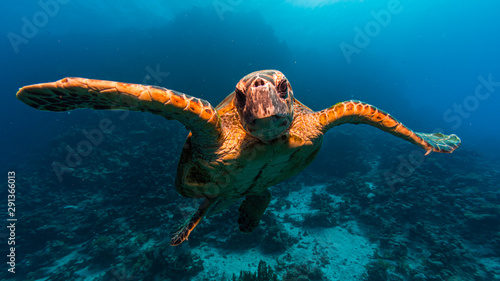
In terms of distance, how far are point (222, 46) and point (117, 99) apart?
→ 36.5 metres

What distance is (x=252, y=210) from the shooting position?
4117 mm

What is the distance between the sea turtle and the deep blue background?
59.5 ft

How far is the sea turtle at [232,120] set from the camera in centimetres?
148

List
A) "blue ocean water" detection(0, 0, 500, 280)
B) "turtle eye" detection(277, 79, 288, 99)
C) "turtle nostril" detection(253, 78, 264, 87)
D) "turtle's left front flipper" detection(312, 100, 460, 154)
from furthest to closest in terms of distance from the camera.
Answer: "blue ocean water" detection(0, 0, 500, 280) < "turtle's left front flipper" detection(312, 100, 460, 154) < "turtle eye" detection(277, 79, 288, 99) < "turtle nostril" detection(253, 78, 264, 87)

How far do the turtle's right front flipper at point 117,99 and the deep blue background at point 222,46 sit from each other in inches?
713

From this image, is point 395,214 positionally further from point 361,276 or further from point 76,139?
point 76,139

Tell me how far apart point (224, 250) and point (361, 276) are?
431 centimetres

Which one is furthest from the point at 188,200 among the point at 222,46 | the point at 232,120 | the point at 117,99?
the point at 222,46

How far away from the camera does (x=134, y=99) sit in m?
1.53

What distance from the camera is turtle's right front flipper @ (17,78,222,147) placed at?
1.43 m

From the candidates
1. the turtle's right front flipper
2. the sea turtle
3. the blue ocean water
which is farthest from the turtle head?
the blue ocean water

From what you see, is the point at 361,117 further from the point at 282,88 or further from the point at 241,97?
the point at 241,97

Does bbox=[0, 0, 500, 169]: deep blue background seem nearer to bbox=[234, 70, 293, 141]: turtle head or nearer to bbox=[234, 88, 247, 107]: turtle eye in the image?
bbox=[234, 88, 247, 107]: turtle eye

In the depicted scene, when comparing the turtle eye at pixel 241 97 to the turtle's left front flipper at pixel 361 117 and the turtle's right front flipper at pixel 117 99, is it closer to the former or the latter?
the turtle's right front flipper at pixel 117 99
